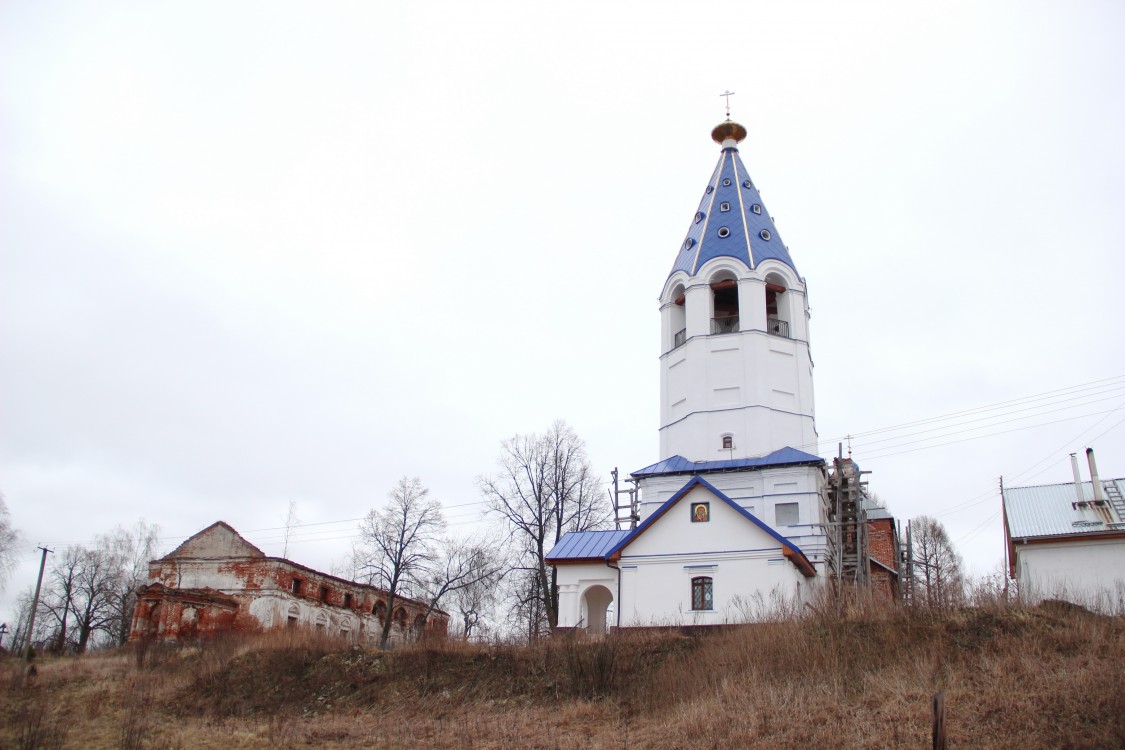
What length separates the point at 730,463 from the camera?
90.7 feet

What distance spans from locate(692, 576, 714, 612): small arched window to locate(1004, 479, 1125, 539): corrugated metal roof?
10.1 metres

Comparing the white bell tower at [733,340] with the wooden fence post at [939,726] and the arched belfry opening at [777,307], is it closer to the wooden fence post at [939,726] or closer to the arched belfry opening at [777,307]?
the arched belfry opening at [777,307]

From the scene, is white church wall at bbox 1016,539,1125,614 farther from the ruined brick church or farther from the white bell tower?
the ruined brick church

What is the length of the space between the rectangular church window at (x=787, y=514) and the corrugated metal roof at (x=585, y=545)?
14.5ft

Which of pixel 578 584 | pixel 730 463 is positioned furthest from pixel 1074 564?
pixel 578 584

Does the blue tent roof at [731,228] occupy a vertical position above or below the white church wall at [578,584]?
above

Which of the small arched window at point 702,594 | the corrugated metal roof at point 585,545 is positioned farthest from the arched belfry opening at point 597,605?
the small arched window at point 702,594

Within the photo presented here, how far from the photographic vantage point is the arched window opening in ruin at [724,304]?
30266mm

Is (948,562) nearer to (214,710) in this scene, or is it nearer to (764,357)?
(764,357)

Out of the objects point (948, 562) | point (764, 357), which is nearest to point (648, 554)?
point (764, 357)

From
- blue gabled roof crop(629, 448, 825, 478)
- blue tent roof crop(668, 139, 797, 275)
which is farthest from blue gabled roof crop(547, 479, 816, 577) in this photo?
blue tent roof crop(668, 139, 797, 275)

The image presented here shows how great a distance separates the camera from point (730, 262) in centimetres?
3031

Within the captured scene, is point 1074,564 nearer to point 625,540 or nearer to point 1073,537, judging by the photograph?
point 1073,537

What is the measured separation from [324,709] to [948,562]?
142 ft
